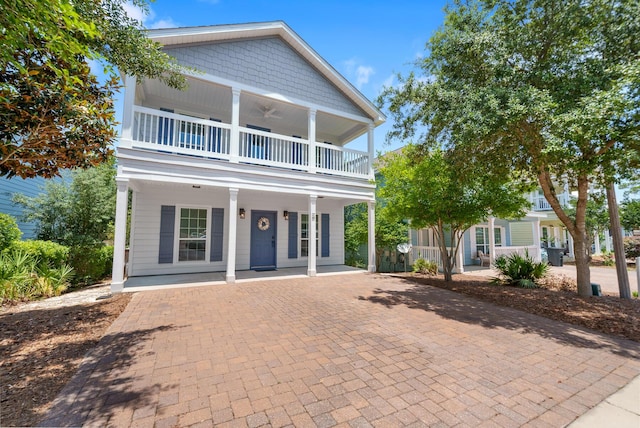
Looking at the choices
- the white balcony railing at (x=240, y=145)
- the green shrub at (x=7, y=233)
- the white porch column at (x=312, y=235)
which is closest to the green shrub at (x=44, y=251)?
the green shrub at (x=7, y=233)

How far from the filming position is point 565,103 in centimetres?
523

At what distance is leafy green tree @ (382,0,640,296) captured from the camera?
4914mm

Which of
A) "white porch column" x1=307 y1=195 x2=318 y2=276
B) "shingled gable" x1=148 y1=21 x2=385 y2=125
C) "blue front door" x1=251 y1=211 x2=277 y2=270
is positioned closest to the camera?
"shingled gable" x1=148 y1=21 x2=385 y2=125

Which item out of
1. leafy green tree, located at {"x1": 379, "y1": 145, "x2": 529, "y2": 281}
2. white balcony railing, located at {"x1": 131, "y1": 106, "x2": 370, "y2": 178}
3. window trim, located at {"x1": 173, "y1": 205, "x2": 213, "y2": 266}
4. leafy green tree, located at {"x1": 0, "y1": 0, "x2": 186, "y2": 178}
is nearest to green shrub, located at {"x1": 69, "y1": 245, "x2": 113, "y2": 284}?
window trim, located at {"x1": 173, "y1": 205, "x2": 213, "y2": 266}

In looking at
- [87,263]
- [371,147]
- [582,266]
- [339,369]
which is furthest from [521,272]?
[87,263]

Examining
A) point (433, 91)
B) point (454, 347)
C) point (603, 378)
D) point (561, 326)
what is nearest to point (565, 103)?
point (433, 91)

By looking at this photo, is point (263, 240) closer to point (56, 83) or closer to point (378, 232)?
point (378, 232)

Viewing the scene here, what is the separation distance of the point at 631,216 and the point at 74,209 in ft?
104

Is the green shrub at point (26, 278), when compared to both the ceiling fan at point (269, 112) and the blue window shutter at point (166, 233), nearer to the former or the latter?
the blue window shutter at point (166, 233)

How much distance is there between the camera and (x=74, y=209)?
11383mm

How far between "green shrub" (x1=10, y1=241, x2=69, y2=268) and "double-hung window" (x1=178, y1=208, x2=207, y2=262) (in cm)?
309

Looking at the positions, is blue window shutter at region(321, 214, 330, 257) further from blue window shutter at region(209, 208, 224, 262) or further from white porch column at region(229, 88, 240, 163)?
white porch column at region(229, 88, 240, 163)

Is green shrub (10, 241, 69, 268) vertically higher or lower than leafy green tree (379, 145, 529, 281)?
lower

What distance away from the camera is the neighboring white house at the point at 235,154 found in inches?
294
